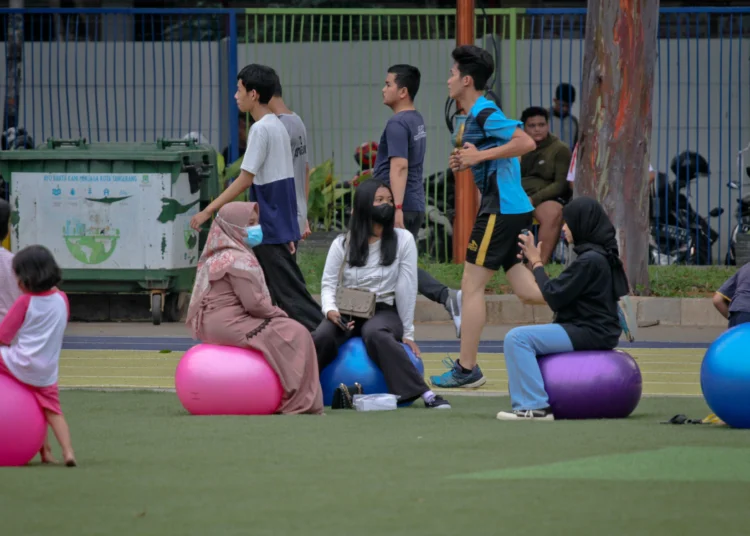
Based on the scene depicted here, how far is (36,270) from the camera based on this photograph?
6.50 meters

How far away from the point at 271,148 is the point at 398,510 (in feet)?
16.3

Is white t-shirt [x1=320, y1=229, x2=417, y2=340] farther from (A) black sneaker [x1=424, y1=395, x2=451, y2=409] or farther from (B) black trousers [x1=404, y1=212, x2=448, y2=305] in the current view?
(B) black trousers [x1=404, y1=212, x2=448, y2=305]

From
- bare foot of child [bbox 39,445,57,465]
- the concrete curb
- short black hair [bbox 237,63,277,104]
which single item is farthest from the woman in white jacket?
the concrete curb

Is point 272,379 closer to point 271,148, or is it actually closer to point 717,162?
point 271,148

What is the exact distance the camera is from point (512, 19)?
17.2 meters

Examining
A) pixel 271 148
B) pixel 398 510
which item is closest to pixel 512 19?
pixel 271 148

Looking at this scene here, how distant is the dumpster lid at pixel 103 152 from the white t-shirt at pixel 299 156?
3.73 m

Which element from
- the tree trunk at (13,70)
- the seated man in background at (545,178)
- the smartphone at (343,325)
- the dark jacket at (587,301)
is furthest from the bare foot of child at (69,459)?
the tree trunk at (13,70)

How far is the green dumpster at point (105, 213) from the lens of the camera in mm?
14430

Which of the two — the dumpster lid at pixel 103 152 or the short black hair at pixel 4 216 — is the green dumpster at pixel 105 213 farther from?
the short black hair at pixel 4 216

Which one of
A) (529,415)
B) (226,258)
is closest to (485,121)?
(226,258)

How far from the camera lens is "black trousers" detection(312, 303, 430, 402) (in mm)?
8766

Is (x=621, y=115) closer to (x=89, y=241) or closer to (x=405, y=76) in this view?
(x=405, y=76)

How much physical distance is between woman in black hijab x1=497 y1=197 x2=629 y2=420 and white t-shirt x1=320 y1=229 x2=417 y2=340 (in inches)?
39.5
